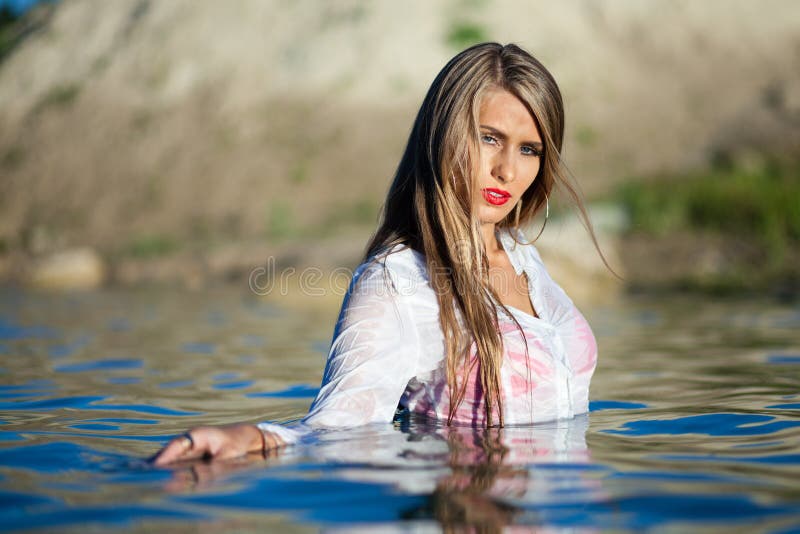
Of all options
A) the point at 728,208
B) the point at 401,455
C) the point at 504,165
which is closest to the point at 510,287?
the point at 504,165

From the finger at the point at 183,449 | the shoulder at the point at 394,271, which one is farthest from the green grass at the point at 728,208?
the finger at the point at 183,449

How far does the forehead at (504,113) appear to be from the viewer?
296 cm

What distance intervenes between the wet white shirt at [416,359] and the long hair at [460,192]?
0.05 meters

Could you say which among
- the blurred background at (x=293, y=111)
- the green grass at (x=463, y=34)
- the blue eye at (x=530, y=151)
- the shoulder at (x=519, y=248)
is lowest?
the shoulder at (x=519, y=248)

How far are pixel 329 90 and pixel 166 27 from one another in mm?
6186

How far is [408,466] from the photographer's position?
2744 mm

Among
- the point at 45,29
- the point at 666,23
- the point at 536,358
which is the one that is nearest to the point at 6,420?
the point at 536,358

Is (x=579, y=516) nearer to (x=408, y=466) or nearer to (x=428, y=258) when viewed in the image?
(x=408, y=466)

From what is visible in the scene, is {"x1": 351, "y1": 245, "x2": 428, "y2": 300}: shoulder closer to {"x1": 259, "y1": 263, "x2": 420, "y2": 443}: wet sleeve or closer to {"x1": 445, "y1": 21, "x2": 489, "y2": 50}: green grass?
{"x1": 259, "y1": 263, "x2": 420, "y2": 443}: wet sleeve

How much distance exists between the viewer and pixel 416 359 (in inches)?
114

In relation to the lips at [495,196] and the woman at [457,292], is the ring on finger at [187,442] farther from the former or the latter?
the lips at [495,196]

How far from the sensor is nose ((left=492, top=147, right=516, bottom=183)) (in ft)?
9.83

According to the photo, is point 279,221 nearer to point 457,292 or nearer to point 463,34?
point 463,34

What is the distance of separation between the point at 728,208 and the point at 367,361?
13.0 meters
